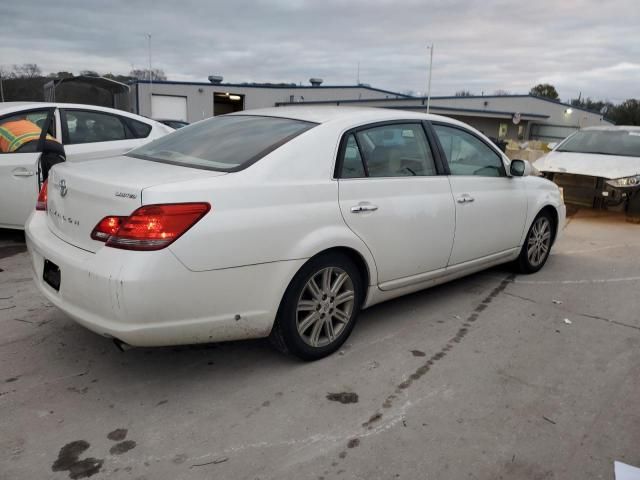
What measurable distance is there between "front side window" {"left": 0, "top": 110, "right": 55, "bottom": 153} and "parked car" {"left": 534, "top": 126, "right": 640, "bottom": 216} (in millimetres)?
7409

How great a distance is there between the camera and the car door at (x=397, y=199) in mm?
3404

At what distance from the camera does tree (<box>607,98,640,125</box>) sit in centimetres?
6383

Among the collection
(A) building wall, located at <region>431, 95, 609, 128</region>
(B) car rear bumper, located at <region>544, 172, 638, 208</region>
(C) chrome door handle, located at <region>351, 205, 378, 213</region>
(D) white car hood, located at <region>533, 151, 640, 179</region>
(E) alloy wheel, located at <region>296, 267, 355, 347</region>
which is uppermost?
(A) building wall, located at <region>431, 95, 609, 128</region>

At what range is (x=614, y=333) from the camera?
13.2ft

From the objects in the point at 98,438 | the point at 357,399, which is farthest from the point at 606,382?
the point at 98,438

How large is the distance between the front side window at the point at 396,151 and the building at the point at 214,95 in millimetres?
32680

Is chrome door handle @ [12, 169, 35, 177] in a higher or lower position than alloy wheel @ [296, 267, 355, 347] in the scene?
higher

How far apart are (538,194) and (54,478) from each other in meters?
4.55

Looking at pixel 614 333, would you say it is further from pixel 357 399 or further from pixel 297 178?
pixel 297 178

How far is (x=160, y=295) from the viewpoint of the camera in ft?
8.46

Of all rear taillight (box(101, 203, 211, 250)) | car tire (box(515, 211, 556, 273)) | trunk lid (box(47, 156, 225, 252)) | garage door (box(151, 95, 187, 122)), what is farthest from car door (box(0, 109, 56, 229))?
garage door (box(151, 95, 187, 122))

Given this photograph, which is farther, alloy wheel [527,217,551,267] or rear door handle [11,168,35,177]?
rear door handle [11,168,35,177]

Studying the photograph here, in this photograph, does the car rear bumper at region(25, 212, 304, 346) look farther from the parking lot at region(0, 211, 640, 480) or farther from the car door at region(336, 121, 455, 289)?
the car door at region(336, 121, 455, 289)

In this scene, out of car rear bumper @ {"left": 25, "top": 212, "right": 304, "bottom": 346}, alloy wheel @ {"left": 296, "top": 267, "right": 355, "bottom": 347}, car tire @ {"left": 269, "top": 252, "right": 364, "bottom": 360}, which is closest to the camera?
car rear bumper @ {"left": 25, "top": 212, "right": 304, "bottom": 346}
